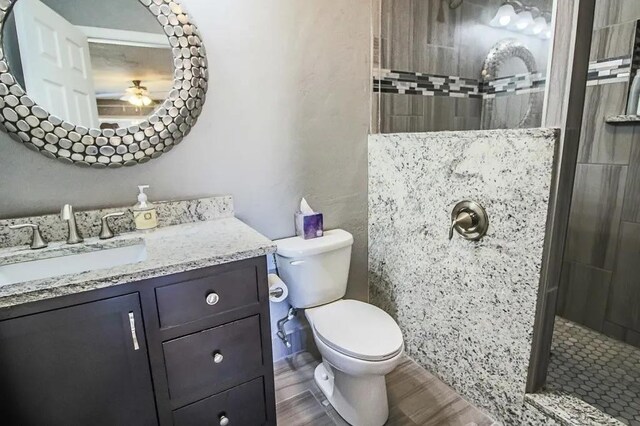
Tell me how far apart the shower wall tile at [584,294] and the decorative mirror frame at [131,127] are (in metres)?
2.32

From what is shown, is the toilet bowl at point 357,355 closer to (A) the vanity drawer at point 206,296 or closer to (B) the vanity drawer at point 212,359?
(B) the vanity drawer at point 212,359

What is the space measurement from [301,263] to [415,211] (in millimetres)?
619

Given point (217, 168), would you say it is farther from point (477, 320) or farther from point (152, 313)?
point (477, 320)

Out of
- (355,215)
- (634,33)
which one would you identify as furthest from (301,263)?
(634,33)

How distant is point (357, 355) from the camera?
51.7 inches

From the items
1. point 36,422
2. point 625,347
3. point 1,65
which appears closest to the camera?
point 36,422

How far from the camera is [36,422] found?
93 cm

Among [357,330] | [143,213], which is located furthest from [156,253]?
[357,330]

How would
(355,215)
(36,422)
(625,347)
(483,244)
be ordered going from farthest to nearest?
1. (355,215)
2. (625,347)
3. (483,244)
4. (36,422)

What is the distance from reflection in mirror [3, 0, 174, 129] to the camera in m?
1.17

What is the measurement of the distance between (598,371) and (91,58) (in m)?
2.61

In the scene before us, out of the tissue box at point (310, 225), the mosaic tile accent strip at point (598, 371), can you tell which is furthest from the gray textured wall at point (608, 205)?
the tissue box at point (310, 225)

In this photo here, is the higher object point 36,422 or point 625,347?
point 36,422

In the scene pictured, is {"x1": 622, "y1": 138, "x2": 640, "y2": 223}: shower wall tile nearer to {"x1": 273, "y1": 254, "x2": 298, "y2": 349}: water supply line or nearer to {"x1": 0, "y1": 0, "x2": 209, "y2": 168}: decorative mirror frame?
{"x1": 273, "y1": 254, "x2": 298, "y2": 349}: water supply line
